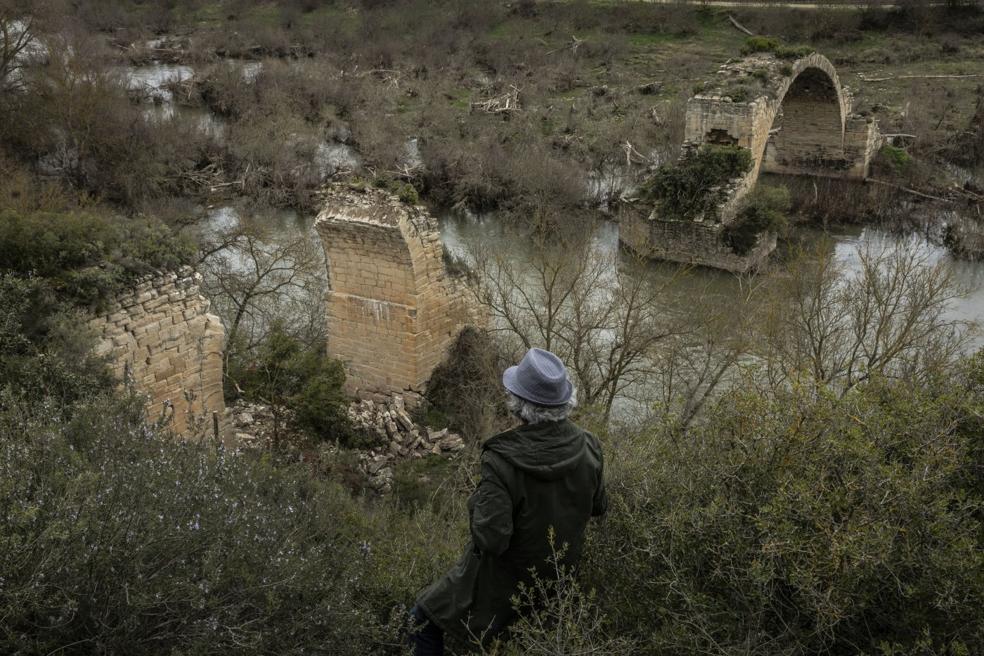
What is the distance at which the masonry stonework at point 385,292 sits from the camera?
9133mm

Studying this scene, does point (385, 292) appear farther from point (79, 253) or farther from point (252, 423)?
point (79, 253)

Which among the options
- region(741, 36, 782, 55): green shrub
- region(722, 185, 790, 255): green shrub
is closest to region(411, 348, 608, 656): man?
region(722, 185, 790, 255): green shrub

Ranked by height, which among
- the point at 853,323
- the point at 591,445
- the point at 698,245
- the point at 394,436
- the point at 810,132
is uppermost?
the point at 591,445

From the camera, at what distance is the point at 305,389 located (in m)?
8.57

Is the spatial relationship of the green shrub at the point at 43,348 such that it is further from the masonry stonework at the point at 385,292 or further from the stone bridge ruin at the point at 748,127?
the stone bridge ruin at the point at 748,127

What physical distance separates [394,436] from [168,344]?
2.45 metres

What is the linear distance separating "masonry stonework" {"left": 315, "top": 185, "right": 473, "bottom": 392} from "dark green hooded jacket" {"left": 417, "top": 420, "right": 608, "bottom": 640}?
5.82m

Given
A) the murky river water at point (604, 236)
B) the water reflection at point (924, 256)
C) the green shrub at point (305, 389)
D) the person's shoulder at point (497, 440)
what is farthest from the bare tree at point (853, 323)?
the person's shoulder at point (497, 440)

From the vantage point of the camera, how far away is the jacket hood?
126 inches

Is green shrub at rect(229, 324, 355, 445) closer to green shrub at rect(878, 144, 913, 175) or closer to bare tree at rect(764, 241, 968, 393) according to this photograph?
bare tree at rect(764, 241, 968, 393)

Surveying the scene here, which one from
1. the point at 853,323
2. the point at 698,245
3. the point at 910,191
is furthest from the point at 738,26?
the point at 853,323

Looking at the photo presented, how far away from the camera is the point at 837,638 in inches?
127

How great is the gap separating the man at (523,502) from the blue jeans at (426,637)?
0.05 m

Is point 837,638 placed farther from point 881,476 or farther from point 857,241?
point 857,241
